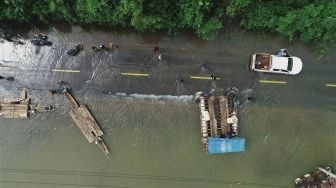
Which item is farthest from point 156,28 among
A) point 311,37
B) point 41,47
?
point 311,37

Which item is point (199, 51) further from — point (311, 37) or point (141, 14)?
point (311, 37)

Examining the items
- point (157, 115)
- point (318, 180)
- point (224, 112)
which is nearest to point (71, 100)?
point (157, 115)

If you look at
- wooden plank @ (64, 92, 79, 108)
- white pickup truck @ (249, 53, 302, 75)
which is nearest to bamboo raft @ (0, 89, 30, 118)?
wooden plank @ (64, 92, 79, 108)

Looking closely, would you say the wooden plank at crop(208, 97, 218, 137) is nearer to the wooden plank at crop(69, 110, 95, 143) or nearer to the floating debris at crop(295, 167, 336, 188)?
the floating debris at crop(295, 167, 336, 188)

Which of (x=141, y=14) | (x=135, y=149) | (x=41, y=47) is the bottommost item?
(x=135, y=149)

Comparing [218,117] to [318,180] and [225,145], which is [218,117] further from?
[318,180]

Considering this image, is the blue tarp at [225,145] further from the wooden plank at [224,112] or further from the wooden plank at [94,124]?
the wooden plank at [94,124]

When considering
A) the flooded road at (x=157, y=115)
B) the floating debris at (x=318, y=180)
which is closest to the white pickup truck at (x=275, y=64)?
the flooded road at (x=157, y=115)
